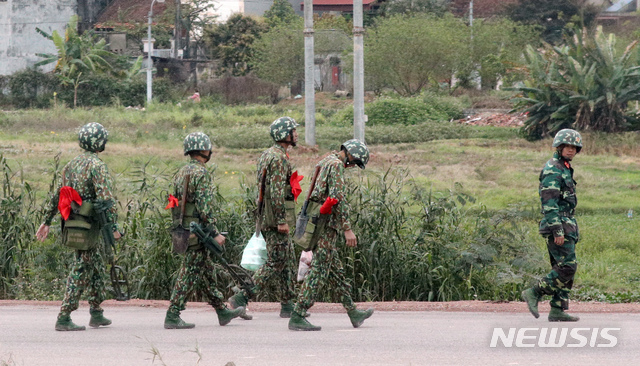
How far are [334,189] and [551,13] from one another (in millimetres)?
53740

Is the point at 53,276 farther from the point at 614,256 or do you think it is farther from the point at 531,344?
the point at 614,256

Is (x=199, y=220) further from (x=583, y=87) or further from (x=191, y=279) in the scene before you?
(x=583, y=87)

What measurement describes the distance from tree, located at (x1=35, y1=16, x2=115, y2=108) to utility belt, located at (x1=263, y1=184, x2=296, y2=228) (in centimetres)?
3982

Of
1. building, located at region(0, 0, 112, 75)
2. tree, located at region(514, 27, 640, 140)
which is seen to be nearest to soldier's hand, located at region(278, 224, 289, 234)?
tree, located at region(514, 27, 640, 140)

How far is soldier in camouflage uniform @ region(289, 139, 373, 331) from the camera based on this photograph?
7.70 metres

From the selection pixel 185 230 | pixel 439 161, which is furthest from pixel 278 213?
pixel 439 161

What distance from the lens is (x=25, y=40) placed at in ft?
173

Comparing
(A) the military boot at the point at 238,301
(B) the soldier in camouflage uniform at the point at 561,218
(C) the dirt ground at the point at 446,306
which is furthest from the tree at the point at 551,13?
(A) the military boot at the point at 238,301

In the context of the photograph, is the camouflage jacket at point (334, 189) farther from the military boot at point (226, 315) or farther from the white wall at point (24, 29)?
the white wall at point (24, 29)

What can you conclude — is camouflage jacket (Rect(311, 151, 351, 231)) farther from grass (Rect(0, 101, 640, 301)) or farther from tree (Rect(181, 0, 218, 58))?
tree (Rect(181, 0, 218, 58))

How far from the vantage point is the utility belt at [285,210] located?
829cm

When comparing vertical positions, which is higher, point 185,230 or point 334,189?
point 334,189

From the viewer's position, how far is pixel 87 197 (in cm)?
791

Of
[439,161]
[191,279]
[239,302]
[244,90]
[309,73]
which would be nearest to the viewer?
[191,279]
